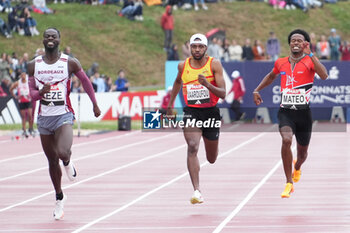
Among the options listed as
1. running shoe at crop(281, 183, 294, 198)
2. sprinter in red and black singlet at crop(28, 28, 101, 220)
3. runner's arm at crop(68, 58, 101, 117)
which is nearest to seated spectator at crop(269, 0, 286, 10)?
→ running shoe at crop(281, 183, 294, 198)

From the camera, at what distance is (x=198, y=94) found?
42.3ft

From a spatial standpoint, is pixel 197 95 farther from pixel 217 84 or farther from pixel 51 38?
pixel 51 38

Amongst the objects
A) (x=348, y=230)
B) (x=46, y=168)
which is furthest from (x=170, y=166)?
(x=348, y=230)

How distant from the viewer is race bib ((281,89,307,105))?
13352 millimetres

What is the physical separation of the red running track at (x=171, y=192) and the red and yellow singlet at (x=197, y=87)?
134 centimetres

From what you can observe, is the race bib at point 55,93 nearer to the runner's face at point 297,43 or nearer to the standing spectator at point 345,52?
the runner's face at point 297,43

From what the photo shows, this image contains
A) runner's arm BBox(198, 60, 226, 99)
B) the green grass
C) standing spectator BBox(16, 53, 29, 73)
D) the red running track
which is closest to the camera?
the red running track

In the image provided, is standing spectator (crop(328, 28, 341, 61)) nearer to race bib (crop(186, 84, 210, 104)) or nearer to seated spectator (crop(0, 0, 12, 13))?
seated spectator (crop(0, 0, 12, 13))

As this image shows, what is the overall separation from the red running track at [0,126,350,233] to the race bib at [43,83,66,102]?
1.42 metres

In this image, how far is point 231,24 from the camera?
5634 cm

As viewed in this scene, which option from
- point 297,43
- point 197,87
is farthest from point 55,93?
point 297,43

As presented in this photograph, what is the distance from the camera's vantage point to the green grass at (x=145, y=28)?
152ft

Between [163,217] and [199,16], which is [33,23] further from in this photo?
[163,217]

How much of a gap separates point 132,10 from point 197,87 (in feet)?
125
